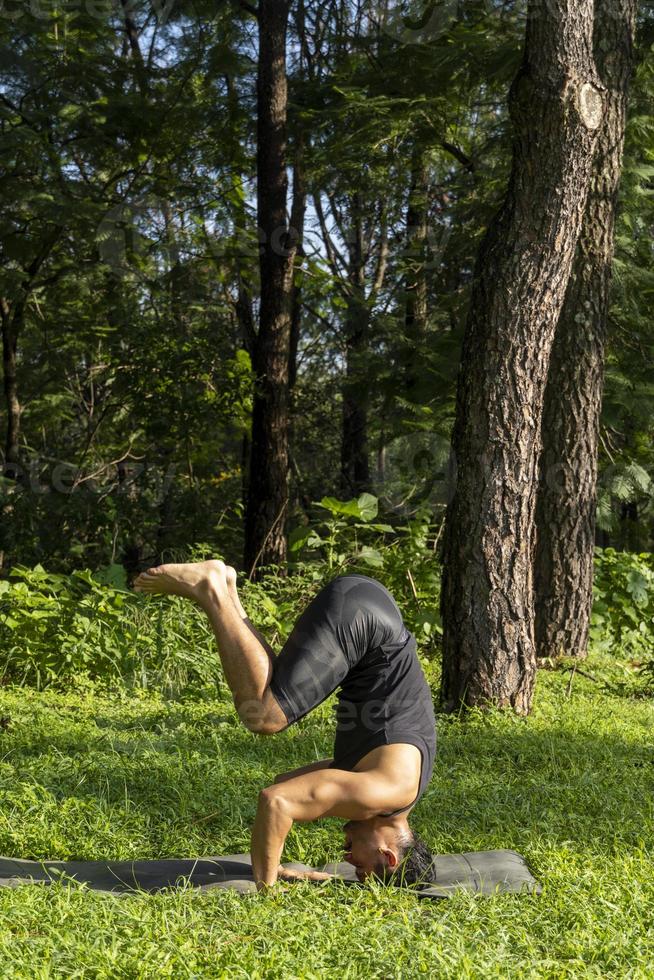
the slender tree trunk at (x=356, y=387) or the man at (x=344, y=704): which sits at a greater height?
the slender tree trunk at (x=356, y=387)

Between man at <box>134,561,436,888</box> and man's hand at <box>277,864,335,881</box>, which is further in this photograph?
man's hand at <box>277,864,335,881</box>

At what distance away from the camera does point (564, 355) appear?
801cm

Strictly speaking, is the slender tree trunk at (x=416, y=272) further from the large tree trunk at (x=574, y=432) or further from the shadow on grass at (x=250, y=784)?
the shadow on grass at (x=250, y=784)

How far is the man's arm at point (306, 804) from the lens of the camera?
11.2ft

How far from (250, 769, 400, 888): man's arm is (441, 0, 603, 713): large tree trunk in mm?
2761

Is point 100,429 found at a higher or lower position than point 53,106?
lower

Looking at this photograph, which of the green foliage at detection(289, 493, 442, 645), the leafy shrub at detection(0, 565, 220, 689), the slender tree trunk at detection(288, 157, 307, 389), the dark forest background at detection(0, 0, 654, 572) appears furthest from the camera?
the slender tree trunk at detection(288, 157, 307, 389)

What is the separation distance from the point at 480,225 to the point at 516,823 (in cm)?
726

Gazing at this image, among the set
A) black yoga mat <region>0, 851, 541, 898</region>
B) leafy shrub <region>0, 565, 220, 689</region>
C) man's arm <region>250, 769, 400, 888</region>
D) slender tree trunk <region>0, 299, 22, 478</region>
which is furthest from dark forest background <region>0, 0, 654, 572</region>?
man's arm <region>250, 769, 400, 888</region>

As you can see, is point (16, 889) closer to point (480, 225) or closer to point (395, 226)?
point (480, 225)

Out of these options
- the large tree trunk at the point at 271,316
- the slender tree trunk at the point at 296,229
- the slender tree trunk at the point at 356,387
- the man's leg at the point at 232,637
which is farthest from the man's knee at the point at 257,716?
the slender tree trunk at the point at 296,229

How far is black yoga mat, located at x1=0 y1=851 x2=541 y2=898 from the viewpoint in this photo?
3.60m

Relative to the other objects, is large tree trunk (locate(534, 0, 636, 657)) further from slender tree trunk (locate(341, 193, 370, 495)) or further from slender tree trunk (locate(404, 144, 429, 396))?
slender tree trunk (locate(341, 193, 370, 495))

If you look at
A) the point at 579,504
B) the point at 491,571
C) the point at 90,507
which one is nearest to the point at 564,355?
the point at 579,504
